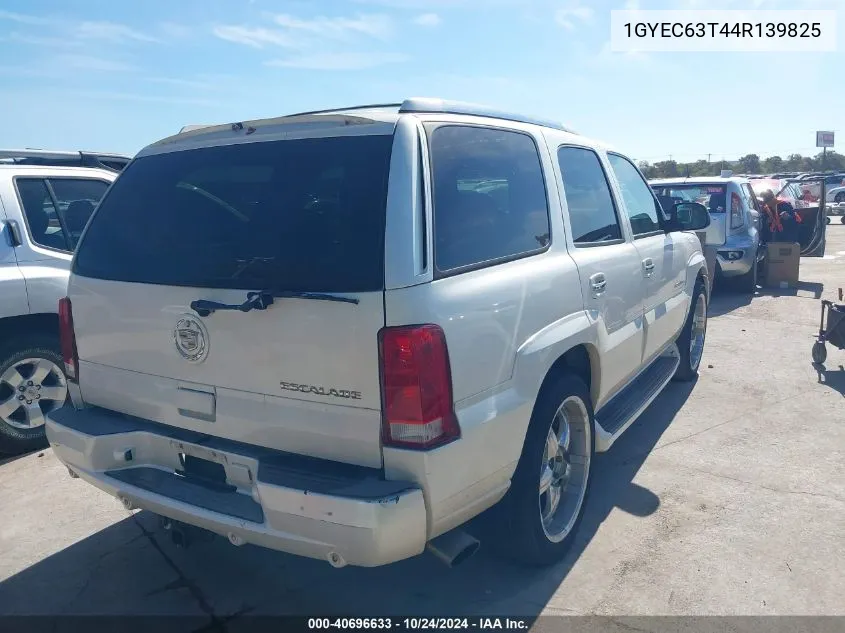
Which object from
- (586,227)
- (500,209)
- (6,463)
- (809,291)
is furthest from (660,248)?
(809,291)

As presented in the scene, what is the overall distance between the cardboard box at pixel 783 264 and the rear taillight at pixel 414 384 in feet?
33.9

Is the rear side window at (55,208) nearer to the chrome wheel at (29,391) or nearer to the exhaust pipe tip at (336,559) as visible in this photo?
the chrome wheel at (29,391)

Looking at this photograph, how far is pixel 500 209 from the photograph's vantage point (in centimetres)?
303

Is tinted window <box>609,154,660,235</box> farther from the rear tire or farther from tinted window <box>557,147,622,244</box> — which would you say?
the rear tire

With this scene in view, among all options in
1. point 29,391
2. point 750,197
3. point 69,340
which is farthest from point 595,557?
point 750,197

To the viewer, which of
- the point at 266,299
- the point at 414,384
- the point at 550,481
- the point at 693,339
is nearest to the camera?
the point at 414,384

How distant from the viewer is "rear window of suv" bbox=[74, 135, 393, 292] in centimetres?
244

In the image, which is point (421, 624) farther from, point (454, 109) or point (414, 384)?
point (454, 109)

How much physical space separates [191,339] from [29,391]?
9.30 ft

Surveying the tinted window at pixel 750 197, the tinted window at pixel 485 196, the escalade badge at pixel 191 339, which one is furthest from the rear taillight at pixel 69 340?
the tinted window at pixel 750 197

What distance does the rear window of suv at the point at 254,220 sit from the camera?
2.44m

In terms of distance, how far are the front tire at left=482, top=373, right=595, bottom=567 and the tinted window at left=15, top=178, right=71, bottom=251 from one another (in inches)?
150

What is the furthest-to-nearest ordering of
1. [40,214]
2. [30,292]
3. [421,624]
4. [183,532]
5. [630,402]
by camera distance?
[40,214], [30,292], [630,402], [183,532], [421,624]

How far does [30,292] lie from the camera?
184 inches
